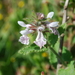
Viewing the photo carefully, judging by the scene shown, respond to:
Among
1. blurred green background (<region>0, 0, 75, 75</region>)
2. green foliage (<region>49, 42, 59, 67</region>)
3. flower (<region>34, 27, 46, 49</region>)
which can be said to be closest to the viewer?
flower (<region>34, 27, 46, 49</region>)

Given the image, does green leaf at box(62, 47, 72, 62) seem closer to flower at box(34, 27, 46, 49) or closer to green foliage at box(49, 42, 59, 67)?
green foliage at box(49, 42, 59, 67)

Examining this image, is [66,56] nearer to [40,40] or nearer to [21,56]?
[40,40]

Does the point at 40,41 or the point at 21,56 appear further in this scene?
the point at 21,56

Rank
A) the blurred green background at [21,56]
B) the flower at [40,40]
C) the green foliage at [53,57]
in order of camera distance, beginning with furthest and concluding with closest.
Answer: the blurred green background at [21,56] < the green foliage at [53,57] < the flower at [40,40]

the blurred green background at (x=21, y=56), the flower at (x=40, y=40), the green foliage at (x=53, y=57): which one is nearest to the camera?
the flower at (x=40, y=40)

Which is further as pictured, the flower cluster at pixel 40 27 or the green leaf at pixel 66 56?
the green leaf at pixel 66 56

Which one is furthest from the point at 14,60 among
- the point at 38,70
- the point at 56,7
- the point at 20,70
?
the point at 56,7

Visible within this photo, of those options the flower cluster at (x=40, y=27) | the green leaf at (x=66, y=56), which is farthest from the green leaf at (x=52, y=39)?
the green leaf at (x=66, y=56)

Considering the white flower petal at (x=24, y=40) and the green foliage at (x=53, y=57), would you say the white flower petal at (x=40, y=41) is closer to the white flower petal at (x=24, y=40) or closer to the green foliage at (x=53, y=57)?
the white flower petal at (x=24, y=40)

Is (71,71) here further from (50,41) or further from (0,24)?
(0,24)

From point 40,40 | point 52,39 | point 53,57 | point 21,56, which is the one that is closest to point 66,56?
point 53,57

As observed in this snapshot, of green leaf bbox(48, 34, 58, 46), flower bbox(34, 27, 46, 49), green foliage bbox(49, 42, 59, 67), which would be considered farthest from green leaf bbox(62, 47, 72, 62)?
flower bbox(34, 27, 46, 49)
